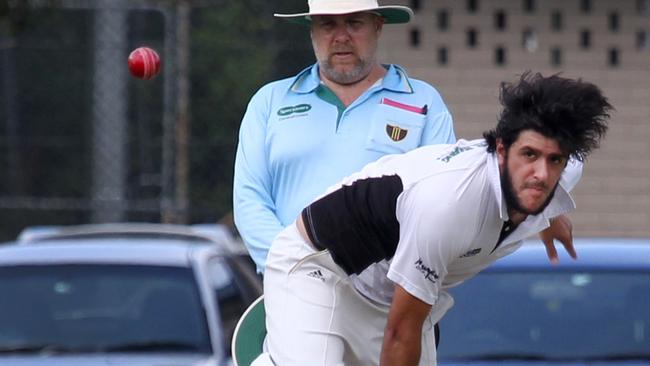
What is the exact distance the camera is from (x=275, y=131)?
230 inches

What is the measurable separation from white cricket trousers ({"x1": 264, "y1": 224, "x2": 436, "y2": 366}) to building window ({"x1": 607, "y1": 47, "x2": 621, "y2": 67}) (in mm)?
9007

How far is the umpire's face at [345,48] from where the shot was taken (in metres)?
5.86

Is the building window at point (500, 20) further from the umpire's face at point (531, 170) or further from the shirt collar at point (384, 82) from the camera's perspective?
the umpire's face at point (531, 170)

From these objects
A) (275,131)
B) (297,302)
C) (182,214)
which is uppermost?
(275,131)

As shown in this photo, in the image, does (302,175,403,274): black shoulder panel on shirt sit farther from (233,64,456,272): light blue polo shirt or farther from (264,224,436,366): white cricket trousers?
(233,64,456,272): light blue polo shirt

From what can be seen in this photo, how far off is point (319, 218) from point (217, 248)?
4615mm

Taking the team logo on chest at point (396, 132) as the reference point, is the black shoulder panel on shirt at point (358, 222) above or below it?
below

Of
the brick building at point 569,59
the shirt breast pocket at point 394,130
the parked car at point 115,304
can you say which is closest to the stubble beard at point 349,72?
the shirt breast pocket at point 394,130

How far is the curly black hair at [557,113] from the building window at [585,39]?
9.27 m

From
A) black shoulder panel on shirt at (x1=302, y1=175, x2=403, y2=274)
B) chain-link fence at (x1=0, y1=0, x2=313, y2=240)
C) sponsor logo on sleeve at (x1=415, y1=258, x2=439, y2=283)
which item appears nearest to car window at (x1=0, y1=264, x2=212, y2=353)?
black shoulder panel on shirt at (x1=302, y1=175, x2=403, y2=274)

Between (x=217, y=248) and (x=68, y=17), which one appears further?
(x=68, y=17)

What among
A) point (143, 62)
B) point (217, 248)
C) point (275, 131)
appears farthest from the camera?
point (217, 248)

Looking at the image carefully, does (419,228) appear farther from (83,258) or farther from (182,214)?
(182,214)

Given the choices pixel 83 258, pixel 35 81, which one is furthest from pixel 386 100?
pixel 35 81
